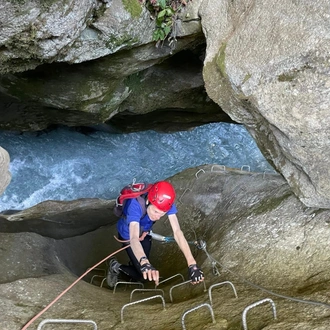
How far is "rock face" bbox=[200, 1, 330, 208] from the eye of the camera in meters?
3.15

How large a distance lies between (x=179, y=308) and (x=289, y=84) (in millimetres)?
2285

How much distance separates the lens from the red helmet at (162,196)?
400 centimetres

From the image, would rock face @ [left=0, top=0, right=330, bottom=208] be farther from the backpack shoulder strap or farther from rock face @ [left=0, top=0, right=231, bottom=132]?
the backpack shoulder strap

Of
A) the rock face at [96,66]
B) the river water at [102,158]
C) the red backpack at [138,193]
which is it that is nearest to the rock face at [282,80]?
the red backpack at [138,193]

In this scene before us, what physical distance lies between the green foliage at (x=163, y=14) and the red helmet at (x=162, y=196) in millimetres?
2683

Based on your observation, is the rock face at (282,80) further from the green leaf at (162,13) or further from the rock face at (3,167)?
the rock face at (3,167)

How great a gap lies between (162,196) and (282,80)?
1.68 m

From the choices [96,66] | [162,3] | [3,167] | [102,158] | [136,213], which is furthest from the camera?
[102,158]

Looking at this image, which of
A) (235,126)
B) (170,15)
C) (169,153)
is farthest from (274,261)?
(235,126)

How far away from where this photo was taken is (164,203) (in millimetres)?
4031

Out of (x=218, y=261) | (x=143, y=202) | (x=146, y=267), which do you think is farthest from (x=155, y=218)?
(x=218, y=261)

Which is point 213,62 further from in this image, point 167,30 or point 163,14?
point 167,30

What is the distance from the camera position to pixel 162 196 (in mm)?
4000

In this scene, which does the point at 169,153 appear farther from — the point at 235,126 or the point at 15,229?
the point at 15,229
